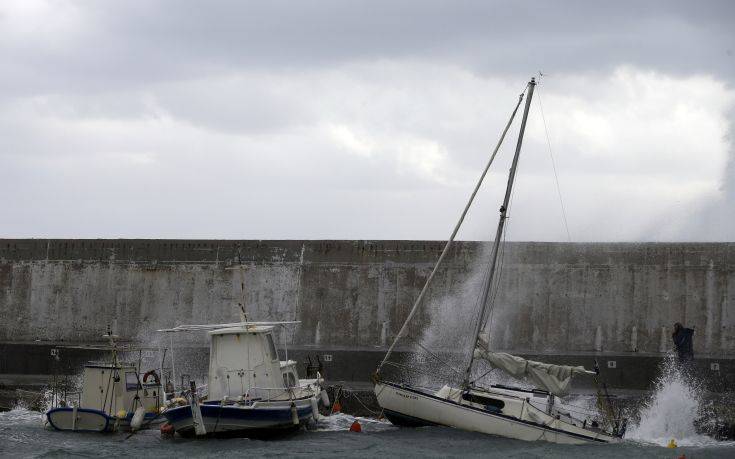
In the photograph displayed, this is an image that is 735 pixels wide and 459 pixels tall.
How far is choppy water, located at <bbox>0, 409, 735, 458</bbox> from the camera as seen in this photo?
21.8 meters

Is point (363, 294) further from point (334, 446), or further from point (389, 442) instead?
point (334, 446)

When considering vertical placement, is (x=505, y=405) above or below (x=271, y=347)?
below

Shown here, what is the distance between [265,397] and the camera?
24.2 meters

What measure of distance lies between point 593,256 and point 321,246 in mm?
7300

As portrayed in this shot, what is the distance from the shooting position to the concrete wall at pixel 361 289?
29.7m

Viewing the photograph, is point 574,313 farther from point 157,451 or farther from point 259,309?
point 157,451

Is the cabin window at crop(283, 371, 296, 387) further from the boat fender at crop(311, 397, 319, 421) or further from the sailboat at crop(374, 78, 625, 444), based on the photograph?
the sailboat at crop(374, 78, 625, 444)

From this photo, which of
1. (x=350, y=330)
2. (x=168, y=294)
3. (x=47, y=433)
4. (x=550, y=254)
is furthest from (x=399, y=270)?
(x=47, y=433)

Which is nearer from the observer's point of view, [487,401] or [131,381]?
[487,401]

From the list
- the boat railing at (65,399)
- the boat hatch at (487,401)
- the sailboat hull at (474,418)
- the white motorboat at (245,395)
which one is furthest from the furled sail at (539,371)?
the boat railing at (65,399)

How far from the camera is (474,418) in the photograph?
23.9 metres

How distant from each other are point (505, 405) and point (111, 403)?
8172mm

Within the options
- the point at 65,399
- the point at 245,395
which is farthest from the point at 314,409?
the point at 65,399

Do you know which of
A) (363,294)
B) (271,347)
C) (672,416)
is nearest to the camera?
(271,347)
